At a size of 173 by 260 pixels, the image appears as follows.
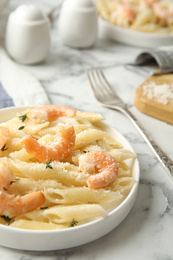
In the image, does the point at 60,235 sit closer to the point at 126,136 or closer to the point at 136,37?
the point at 126,136

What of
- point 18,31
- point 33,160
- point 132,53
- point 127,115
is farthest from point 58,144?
point 132,53

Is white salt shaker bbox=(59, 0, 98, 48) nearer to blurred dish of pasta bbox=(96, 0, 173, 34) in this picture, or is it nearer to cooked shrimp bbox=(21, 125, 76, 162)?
blurred dish of pasta bbox=(96, 0, 173, 34)

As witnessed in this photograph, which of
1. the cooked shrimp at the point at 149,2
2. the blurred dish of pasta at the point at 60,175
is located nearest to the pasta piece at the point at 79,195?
the blurred dish of pasta at the point at 60,175

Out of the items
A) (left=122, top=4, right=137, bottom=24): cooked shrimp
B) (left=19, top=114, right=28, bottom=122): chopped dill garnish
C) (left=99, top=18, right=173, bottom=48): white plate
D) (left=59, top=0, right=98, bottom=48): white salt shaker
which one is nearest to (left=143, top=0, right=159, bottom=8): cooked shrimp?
(left=122, top=4, right=137, bottom=24): cooked shrimp

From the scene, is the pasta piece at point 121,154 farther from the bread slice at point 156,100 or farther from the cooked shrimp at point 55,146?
the bread slice at point 156,100

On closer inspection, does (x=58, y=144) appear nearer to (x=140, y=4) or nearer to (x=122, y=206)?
(x=122, y=206)

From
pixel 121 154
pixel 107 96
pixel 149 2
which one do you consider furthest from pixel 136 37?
pixel 121 154
